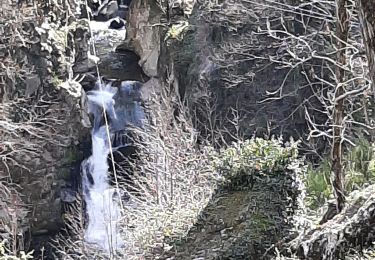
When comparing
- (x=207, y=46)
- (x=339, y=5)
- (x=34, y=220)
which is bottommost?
(x=34, y=220)

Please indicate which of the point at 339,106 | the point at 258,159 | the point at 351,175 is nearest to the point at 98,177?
the point at 351,175

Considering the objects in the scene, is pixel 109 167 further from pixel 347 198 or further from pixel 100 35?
pixel 347 198

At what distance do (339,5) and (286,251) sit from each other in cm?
248

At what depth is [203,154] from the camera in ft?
38.1

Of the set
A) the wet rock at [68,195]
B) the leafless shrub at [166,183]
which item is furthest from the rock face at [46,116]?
the leafless shrub at [166,183]

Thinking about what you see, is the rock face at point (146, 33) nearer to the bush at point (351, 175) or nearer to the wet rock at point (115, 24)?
the wet rock at point (115, 24)

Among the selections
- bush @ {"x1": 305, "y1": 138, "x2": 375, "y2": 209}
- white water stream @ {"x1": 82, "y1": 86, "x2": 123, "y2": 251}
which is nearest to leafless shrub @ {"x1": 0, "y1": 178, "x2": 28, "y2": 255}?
white water stream @ {"x1": 82, "y1": 86, "x2": 123, "y2": 251}

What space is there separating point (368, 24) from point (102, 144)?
17020mm

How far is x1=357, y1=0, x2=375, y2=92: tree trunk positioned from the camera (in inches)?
88.0

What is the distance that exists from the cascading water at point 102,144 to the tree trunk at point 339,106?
11420mm

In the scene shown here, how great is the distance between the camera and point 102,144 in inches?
741

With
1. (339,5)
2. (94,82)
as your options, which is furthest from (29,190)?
(339,5)

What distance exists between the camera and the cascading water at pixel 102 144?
16969 mm

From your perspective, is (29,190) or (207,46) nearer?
(207,46)
